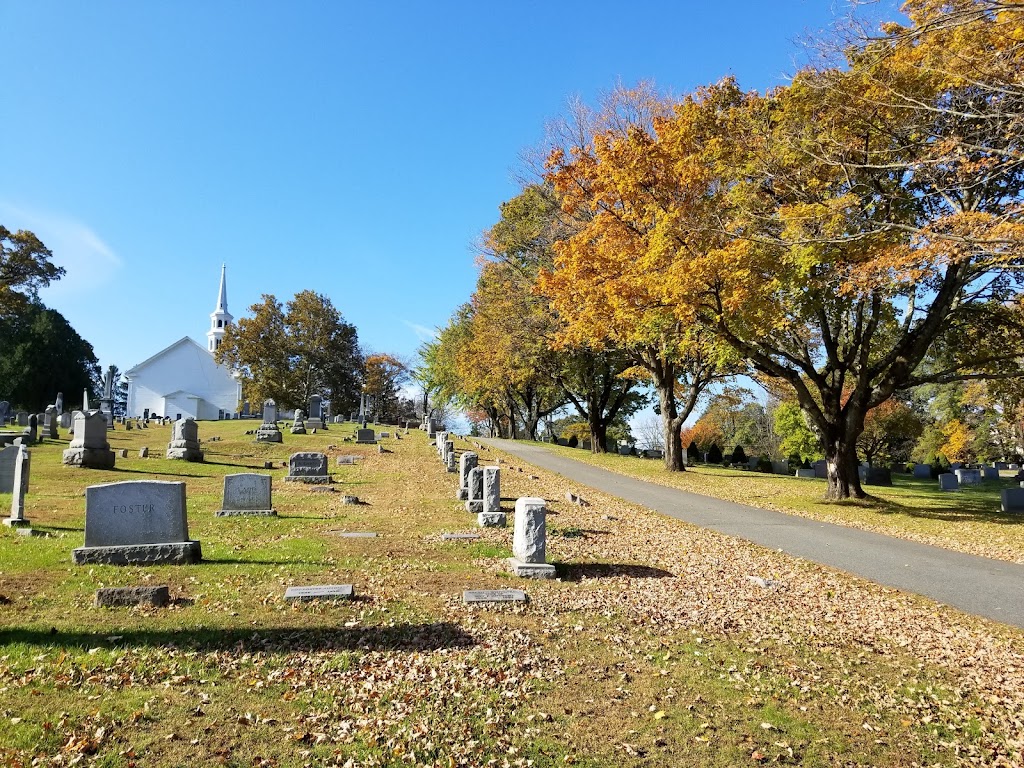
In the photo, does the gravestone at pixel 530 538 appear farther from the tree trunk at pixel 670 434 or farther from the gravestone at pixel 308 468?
the tree trunk at pixel 670 434

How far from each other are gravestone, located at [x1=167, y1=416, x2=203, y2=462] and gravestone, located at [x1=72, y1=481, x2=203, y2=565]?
50.2 feet

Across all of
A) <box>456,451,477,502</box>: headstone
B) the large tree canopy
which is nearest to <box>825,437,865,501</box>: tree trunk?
<box>456,451,477,502</box>: headstone

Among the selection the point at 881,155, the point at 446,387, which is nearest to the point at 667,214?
the point at 881,155

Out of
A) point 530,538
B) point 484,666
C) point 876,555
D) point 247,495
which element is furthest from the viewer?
point 247,495

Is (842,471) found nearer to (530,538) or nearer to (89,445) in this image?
(530,538)

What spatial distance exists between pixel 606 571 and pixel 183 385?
6641 centimetres

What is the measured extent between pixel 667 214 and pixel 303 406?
5054 cm

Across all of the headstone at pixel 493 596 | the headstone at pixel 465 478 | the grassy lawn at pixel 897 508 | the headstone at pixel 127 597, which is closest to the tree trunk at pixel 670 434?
the grassy lawn at pixel 897 508

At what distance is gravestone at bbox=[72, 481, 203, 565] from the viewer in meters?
8.16

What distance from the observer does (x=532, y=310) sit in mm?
28422

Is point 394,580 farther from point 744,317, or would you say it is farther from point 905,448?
point 905,448

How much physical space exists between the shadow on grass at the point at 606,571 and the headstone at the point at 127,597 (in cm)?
480

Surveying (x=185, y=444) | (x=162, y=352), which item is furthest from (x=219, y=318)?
(x=185, y=444)

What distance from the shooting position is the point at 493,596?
23.9ft
